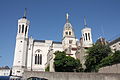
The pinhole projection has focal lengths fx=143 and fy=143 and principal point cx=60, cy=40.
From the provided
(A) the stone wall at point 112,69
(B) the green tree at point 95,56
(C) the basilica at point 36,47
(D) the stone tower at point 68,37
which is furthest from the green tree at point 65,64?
(D) the stone tower at point 68,37

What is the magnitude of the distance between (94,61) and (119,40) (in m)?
21.8

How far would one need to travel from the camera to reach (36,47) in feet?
248

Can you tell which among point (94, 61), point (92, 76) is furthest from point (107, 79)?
point (94, 61)

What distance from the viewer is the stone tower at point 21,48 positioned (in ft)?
211

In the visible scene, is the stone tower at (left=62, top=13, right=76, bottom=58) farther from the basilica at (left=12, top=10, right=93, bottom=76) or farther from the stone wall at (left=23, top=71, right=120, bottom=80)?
the stone wall at (left=23, top=71, right=120, bottom=80)

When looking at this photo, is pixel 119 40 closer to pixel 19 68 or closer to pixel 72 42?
pixel 72 42

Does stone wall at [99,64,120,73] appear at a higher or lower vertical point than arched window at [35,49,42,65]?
lower

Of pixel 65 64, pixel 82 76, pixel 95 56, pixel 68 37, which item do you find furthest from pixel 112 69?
pixel 68 37

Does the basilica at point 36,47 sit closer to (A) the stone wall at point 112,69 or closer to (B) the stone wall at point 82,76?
(A) the stone wall at point 112,69

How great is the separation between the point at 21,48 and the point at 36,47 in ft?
30.1

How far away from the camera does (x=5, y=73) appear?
336 ft

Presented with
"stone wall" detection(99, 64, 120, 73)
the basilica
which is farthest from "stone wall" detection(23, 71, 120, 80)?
the basilica

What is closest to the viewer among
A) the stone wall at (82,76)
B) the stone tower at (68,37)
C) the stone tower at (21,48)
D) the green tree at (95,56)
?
the stone wall at (82,76)

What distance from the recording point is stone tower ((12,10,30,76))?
64.4m
